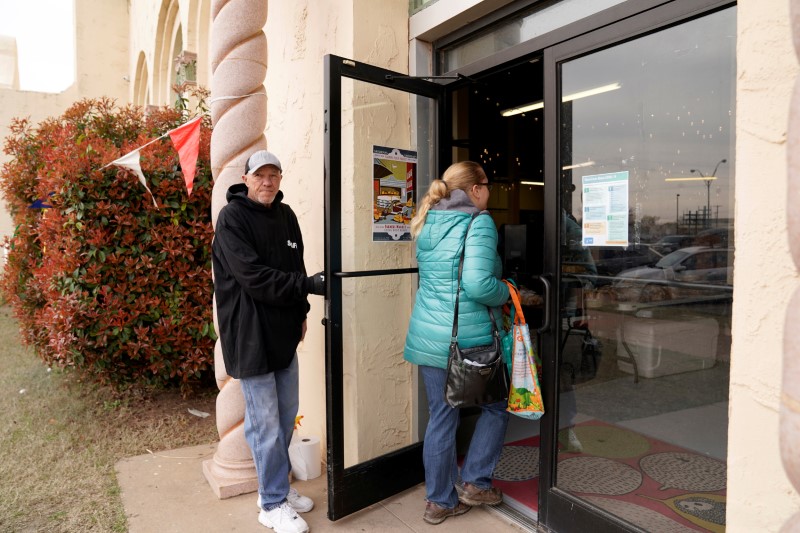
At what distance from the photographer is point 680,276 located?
7.70 ft

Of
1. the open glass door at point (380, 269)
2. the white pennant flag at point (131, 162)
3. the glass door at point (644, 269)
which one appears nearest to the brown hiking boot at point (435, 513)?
the open glass door at point (380, 269)

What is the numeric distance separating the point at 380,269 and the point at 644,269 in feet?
5.35

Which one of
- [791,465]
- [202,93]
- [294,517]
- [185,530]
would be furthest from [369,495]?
[202,93]

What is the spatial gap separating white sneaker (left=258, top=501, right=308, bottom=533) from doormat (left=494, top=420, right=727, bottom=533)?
1391 mm

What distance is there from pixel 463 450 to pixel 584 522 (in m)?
1.51

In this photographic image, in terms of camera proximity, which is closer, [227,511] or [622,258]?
[622,258]

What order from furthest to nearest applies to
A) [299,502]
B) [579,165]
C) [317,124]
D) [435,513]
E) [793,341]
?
[317,124] → [299,502] → [435,513] → [579,165] → [793,341]

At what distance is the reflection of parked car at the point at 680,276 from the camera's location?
221cm

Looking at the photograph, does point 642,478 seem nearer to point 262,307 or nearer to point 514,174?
point 262,307

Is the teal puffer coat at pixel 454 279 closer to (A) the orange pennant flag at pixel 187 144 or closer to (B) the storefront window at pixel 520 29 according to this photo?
(B) the storefront window at pixel 520 29

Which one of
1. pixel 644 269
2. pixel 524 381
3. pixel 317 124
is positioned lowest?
pixel 524 381

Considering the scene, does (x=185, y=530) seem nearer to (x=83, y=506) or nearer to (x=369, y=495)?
(x=83, y=506)

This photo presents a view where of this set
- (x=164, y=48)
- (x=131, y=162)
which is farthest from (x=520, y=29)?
(x=164, y=48)

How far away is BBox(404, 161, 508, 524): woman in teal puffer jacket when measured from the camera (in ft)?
9.43
